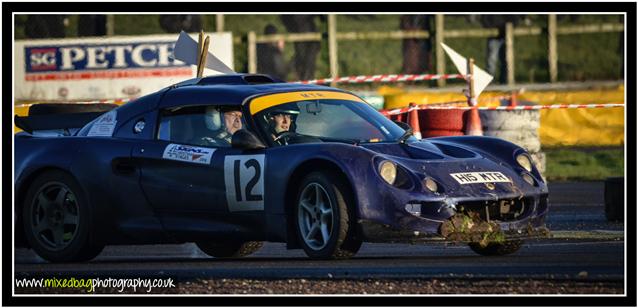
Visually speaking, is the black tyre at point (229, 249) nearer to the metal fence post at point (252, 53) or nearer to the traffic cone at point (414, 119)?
the traffic cone at point (414, 119)

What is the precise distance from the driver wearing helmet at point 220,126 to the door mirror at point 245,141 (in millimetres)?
313

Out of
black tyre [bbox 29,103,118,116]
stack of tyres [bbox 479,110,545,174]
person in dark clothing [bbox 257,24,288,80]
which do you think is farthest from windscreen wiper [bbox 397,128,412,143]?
person in dark clothing [bbox 257,24,288,80]

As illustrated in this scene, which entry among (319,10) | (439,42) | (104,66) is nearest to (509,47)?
(439,42)

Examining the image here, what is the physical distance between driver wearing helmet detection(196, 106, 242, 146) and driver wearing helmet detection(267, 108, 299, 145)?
24 cm

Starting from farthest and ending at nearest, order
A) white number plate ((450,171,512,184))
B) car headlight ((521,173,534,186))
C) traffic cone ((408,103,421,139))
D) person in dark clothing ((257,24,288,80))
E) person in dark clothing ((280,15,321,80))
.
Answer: person in dark clothing ((257,24,288,80))
person in dark clothing ((280,15,321,80))
traffic cone ((408,103,421,139))
car headlight ((521,173,534,186))
white number plate ((450,171,512,184))

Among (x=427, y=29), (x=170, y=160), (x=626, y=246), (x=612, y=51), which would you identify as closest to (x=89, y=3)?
(x=170, y=160)

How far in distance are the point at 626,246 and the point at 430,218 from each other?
5.24ft

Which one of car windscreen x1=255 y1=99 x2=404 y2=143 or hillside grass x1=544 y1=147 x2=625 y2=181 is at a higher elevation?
car windscreen x1=255 y1=99 x2=404 y2=143

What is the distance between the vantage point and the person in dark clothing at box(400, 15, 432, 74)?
24906mm

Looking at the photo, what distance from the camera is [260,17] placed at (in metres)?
37.8

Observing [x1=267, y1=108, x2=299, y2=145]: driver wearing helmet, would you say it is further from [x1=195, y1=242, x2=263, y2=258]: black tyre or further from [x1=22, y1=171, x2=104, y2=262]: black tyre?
[x1=22, y1=171, x2=104, y2=262]: black tyre

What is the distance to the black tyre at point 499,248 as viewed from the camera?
9.52 m

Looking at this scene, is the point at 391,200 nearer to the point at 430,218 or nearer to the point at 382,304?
the point at 430,218

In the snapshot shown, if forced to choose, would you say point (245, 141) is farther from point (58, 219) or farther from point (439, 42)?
point (439, 42)
